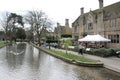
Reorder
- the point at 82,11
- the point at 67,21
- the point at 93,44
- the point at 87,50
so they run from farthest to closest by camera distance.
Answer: the point at 67,21 → the point at 82,11 → the point at 93,44 → the point at 87,50

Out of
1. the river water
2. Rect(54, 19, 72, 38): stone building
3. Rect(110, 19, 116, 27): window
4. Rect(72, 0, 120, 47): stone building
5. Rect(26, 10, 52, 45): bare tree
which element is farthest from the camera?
Rect(54, 19, 72, 38): stone building

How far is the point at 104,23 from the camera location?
43.9 meters

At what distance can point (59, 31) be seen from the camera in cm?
10262

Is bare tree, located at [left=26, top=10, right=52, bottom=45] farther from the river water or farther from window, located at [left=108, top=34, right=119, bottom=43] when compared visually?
the river water

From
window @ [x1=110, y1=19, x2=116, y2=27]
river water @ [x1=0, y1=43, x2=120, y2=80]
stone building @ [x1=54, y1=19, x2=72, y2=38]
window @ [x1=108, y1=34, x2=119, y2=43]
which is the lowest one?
river water @ [x1=0, y1=43, x2=120, y2=80]

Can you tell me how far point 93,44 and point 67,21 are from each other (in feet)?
167

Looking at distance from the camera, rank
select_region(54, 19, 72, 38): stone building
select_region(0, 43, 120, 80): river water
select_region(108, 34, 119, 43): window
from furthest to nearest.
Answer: select_region(54, 19, 72, 38): stone building, select_region(108, 34, 119, 43): window, select_region(0, 43, 120, 80): river water

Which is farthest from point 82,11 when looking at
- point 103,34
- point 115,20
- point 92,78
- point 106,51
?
point 92,78

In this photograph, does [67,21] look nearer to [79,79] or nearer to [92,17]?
[92,17]

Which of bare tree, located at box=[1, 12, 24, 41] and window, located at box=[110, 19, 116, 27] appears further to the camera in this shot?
bare tree, located at box=[1, 12, 24, 41]

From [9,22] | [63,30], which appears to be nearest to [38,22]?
[63,30]

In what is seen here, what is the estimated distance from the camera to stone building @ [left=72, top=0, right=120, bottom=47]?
40.1m

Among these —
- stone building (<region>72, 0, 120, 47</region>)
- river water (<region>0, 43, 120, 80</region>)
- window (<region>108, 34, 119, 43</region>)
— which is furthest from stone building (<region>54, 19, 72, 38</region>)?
river water (<region>0, 43, 120, 80</region>)

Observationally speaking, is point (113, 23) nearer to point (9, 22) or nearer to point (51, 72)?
point (51, 72)
